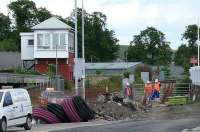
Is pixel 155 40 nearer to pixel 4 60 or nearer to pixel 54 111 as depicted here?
pixel 4 60

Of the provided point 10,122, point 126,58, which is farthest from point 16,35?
point 10,122

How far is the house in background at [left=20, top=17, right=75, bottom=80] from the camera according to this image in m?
86.6

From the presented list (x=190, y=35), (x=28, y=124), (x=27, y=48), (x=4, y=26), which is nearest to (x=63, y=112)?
(x=28, y=124)

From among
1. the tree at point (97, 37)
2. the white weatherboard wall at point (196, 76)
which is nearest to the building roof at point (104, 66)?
the tree at point (97, 37)

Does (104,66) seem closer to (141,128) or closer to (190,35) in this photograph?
(190,35)

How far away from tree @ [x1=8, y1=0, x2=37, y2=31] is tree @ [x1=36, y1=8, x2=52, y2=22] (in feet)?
2.26

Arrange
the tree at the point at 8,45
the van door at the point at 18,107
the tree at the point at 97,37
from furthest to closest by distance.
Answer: the tree at the point at 97,37 < the tree at the point at 8,45 < the van door at the point at 18,107

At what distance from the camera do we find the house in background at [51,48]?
8656 centimetres

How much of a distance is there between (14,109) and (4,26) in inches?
3915

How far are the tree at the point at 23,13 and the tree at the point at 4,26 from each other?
2179mm

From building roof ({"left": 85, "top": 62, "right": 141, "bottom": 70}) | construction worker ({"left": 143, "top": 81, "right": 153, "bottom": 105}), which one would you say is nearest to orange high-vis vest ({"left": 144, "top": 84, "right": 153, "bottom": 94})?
construction worker ({"left": 143, "top": 81, "right": 153, "bottom": 105})

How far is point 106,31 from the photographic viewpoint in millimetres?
136625

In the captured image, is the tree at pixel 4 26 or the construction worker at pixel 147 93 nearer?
the construction worker at pixel 147 93

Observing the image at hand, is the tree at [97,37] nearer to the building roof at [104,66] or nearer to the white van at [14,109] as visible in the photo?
the building roof at [104,66]
